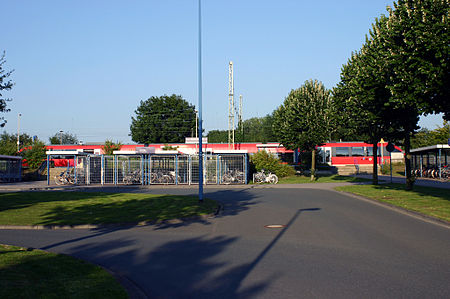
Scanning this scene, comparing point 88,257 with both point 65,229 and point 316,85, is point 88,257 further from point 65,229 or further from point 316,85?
point 316,85

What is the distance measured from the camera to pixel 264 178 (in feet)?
119

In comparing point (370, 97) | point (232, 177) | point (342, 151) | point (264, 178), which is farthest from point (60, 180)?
point (342, 151)

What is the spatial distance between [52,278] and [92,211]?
987 cm

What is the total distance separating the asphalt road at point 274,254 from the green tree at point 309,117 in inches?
943

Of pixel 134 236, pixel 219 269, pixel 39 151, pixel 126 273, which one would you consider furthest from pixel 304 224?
pixel 39 151

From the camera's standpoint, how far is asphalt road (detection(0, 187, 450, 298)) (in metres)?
6.11

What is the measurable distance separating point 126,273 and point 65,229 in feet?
20.5

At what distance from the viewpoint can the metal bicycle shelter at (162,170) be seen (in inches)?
1377

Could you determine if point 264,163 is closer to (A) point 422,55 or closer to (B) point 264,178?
(B) point 264,178

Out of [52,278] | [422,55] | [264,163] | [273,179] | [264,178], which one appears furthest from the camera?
[264,163]

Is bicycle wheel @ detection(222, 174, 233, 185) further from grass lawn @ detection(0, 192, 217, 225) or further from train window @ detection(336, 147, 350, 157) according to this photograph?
train window @ detection(336, 147, 350, 157)

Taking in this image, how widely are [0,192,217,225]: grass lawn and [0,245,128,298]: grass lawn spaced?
558 cm

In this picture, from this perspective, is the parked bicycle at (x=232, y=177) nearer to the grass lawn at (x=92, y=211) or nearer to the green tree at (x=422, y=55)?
the grass lawn at (x=92, y=211)

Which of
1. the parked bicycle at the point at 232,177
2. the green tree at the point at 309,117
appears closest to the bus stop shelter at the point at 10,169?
the parked bicycle at the point at 232,177
